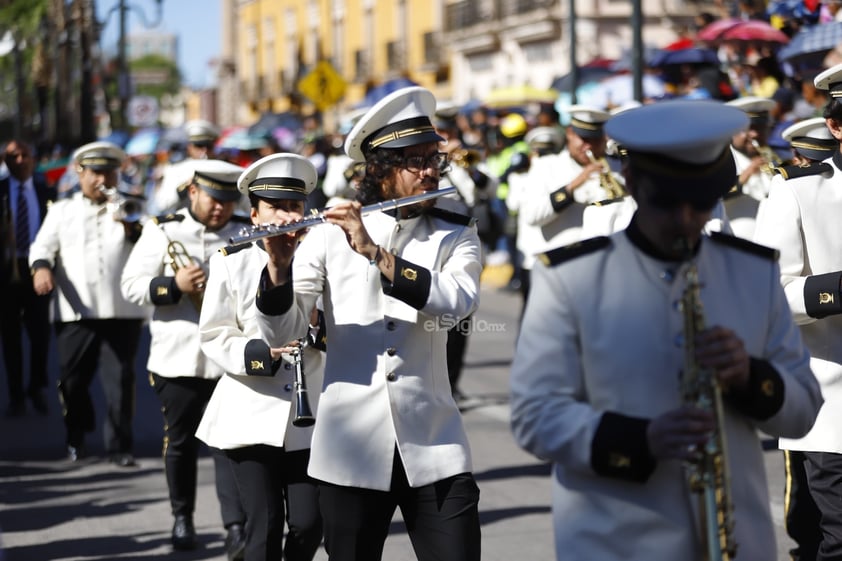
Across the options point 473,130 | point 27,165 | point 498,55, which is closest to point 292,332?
Result: point 27,165

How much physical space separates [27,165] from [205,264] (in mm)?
5118

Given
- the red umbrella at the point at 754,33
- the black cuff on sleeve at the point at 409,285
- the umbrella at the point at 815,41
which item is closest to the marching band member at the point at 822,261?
the black cuff on sleeve at the point at 409,285

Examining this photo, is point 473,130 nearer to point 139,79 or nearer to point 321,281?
point 321,281

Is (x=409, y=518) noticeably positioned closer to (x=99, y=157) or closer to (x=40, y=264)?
(x=99, y=157)

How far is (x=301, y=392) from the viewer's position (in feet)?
19.5

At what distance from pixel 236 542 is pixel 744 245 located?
380 cm

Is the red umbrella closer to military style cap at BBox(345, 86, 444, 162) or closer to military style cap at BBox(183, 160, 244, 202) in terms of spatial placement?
military style cap at BBox(183, 160, 244, 202)

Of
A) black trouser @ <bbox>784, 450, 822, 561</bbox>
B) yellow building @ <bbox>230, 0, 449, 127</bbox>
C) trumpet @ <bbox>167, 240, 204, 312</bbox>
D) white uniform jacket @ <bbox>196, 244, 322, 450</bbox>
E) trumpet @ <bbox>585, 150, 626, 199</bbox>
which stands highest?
yellow building @ <bbox>230, 0, 449, 127</bbox>

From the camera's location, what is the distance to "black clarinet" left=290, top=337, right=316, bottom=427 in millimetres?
5809

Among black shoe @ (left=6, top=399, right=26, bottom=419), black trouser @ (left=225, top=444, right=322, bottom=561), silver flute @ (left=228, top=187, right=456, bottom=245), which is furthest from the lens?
black shoe @ (left=6, top=399, right=26, bottom=419)

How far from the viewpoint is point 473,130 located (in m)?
23.1

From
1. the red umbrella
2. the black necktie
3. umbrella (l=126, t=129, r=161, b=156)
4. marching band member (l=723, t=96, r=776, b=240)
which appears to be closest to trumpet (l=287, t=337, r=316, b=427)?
marching band member (l=723, t=96, r=776, b=240)

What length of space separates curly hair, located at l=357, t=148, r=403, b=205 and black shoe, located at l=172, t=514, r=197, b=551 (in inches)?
134

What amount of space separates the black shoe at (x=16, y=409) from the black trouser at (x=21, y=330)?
0.03 meters
